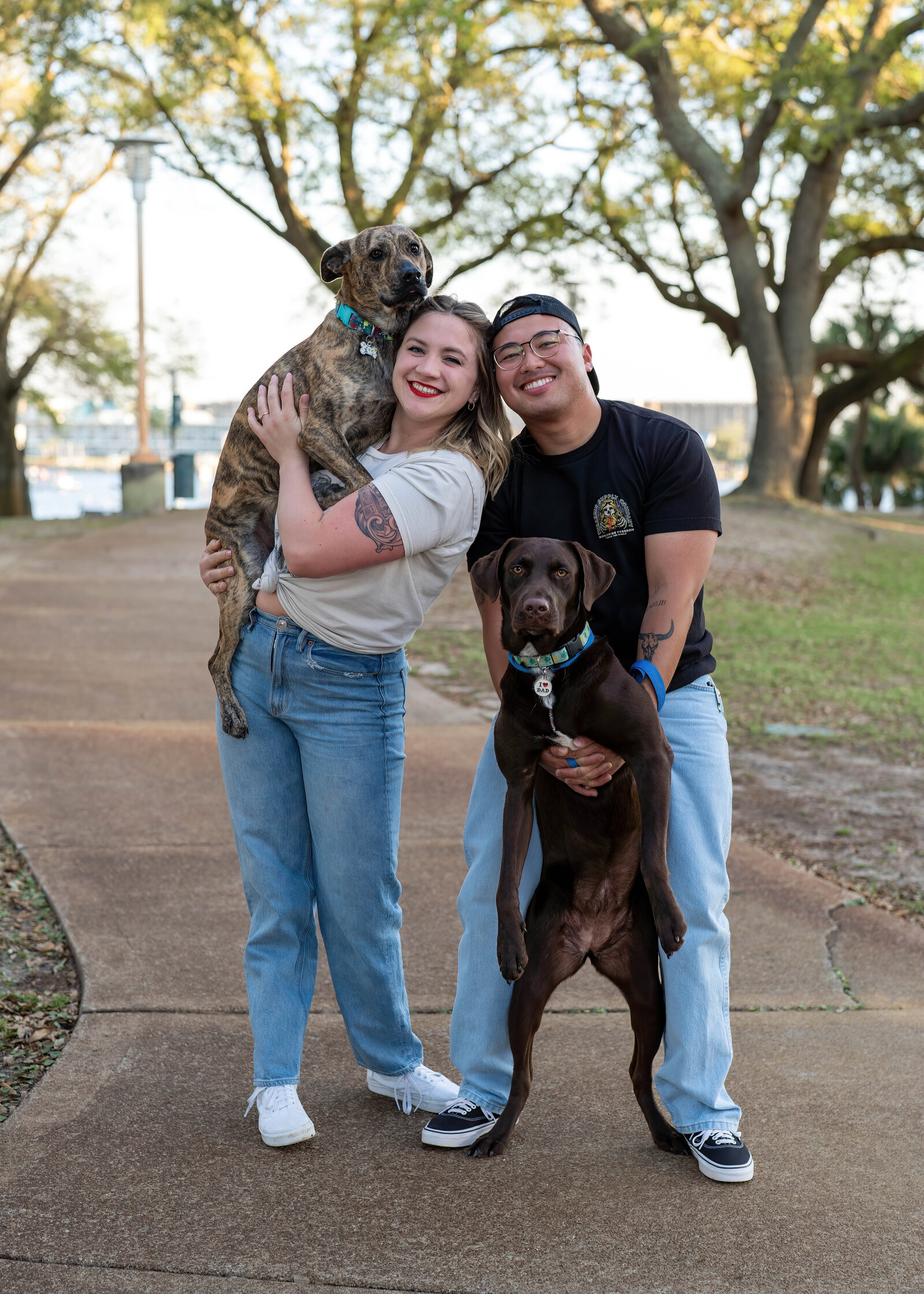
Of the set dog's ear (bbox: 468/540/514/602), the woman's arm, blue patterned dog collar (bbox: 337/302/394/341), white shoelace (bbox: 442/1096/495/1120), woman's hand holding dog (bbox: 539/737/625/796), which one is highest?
blue patterned dog collar (bbox: 337/302/394/341)

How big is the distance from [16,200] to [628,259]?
492 inches

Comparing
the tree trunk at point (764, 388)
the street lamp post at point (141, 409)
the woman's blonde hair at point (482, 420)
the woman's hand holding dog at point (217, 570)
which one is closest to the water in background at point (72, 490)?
the street lamp post at point (141, 409)

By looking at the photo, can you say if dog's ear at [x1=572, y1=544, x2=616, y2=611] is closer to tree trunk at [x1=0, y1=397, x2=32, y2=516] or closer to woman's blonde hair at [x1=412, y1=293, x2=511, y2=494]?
woman's blonde hair at [x1=412, y1=293, x2=511, y2=494]

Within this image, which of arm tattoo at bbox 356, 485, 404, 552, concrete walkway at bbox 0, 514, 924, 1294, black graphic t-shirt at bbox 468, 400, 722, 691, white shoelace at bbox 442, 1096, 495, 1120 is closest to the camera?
concrete walkway at bbox 0, 514, 924, 1294

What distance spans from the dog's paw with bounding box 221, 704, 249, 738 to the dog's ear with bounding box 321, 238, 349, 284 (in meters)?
1.27

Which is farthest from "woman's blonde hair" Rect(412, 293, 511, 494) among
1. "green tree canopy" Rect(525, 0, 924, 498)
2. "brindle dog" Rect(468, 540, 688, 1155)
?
"green tree canopy" Rect(525, 0, 924, 498)

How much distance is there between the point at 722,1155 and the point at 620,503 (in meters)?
1.56

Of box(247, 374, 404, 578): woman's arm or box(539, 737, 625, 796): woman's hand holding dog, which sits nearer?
box(247, 374, 404, 578): woman's arm

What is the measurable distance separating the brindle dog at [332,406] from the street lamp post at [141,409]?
44.3ft

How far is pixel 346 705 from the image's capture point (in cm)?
287

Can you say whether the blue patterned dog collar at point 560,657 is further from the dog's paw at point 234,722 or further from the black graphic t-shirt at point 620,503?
the dog's paw at point 234,722

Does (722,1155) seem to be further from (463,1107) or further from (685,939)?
(463,1107)

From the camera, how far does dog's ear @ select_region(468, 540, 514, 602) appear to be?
112 inches

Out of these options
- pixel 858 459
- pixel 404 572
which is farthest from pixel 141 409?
pixel 858 459
